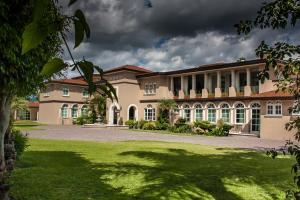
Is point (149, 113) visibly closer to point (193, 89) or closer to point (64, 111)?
point (193, 89)

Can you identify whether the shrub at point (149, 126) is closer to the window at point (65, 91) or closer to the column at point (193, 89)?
the column at point (193, 89)

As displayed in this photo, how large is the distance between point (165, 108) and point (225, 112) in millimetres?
6930

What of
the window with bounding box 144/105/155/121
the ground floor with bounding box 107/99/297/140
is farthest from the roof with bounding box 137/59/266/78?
the window with bounding box 144/105/155/121

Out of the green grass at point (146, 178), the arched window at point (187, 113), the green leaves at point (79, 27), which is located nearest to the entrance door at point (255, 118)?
the arched window at point (187, 113)

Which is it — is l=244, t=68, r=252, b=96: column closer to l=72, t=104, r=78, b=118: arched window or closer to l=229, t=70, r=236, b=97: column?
l=229, t=70, r=236, b=97: column

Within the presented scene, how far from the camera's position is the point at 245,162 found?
13.6 meters

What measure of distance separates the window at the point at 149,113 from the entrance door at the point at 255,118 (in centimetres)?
1340

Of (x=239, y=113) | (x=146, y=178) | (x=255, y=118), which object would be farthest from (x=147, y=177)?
(x=239, y=113)

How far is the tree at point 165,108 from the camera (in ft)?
128

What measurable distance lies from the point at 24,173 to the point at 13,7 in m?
6.18

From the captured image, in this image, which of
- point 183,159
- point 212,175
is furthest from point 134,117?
point 212,175

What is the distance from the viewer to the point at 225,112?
35406 mm

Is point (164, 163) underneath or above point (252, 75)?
underneath

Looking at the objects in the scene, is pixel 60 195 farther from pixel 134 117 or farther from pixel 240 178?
pixel 134 117
